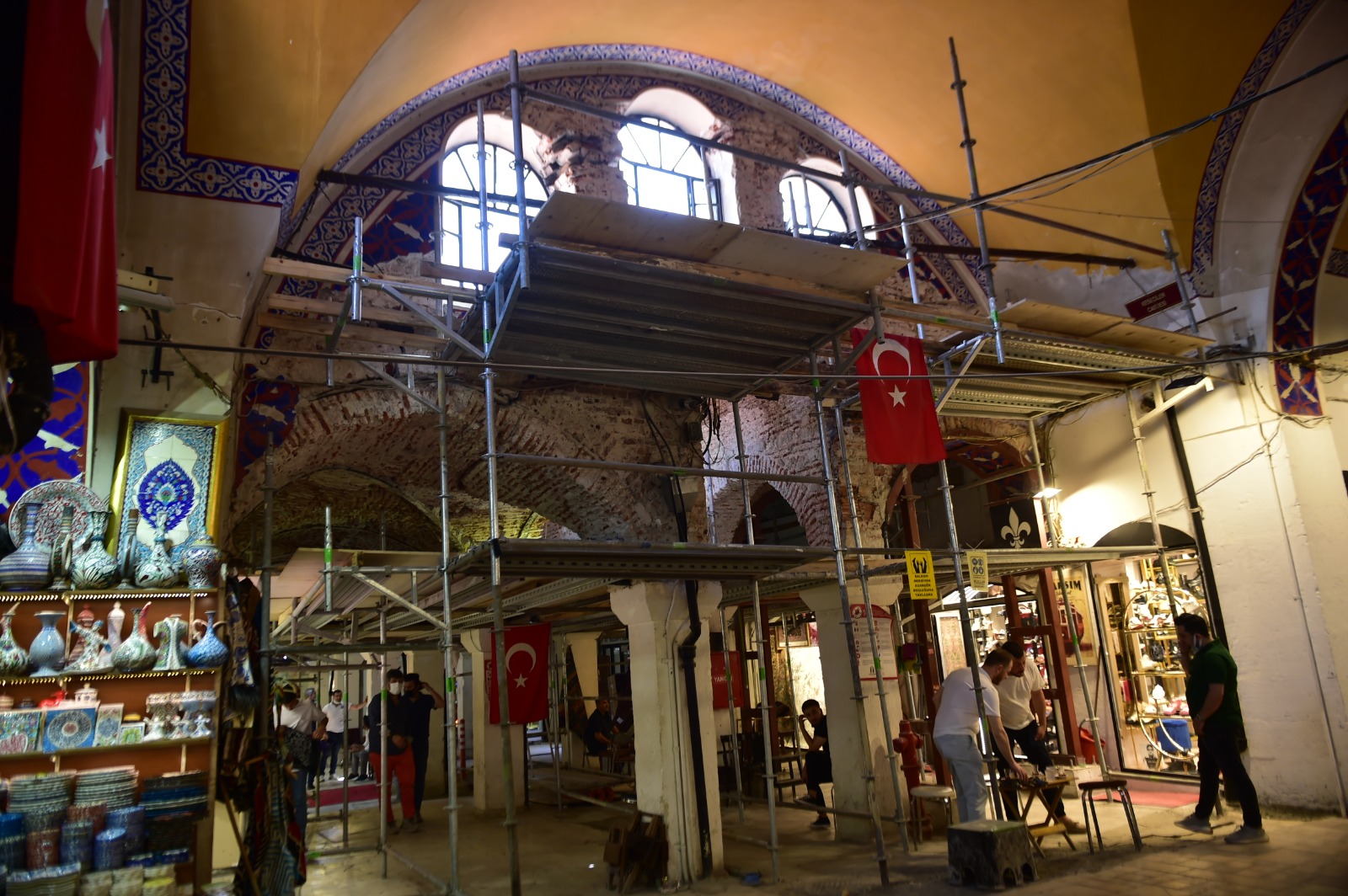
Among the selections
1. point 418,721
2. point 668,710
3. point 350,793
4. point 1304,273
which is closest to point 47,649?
point 668,710

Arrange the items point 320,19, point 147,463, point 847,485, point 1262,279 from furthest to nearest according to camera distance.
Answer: point 1262,279
point 847,485
point 320,19
point 147,463

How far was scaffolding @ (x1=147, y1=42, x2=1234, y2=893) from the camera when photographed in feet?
18.0

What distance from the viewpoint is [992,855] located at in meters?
5.48

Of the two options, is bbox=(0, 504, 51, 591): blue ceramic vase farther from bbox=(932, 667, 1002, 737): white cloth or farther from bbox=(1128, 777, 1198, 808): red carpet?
bbox=(1128, 777, 1198, 808): red carpet

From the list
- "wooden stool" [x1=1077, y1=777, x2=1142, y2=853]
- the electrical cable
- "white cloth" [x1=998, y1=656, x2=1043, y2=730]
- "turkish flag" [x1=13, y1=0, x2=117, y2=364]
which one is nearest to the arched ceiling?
the electrical cable

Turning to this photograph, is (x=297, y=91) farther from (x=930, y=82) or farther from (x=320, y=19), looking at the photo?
(x=930, y=82)

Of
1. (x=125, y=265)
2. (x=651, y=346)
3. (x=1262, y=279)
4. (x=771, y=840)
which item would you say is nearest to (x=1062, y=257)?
(x=1262, y=279)

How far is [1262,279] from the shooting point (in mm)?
8500

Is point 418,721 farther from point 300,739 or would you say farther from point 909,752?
point 909,752

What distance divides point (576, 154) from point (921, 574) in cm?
509

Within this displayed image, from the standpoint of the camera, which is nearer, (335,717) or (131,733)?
(131,733)

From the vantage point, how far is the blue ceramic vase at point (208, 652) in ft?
16.5

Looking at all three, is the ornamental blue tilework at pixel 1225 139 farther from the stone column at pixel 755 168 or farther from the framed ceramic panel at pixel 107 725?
the framed ceramic panel at pixel 107 725

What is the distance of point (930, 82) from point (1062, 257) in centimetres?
232
